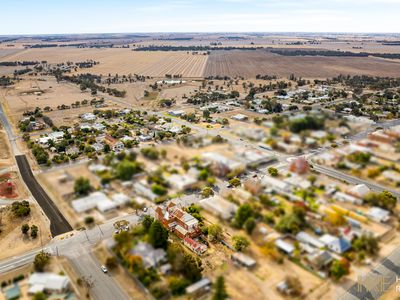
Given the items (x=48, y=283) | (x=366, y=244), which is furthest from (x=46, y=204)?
(x=366, y=244)

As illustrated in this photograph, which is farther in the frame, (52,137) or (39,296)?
(52,137)

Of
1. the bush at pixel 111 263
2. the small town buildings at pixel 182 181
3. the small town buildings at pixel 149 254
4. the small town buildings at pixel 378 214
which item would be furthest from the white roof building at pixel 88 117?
the small town buildings at pixel 378 214

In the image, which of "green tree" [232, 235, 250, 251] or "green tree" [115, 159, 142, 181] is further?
"green tree" [115, 159, 142, 181]

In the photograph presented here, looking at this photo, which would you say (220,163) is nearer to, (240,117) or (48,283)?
(48,283)

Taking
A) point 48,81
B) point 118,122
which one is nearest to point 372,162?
point 118,122

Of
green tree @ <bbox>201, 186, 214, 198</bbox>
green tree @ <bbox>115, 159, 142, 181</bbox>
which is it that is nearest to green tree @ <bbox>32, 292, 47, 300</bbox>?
green tree @ <bbox>115, 159, 142, 181</bbox>

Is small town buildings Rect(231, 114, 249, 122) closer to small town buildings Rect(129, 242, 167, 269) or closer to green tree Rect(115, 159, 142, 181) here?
green tree Rect(115, 159, 142, 181)

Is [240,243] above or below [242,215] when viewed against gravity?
below

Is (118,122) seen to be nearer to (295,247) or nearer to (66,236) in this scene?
(66,236)
